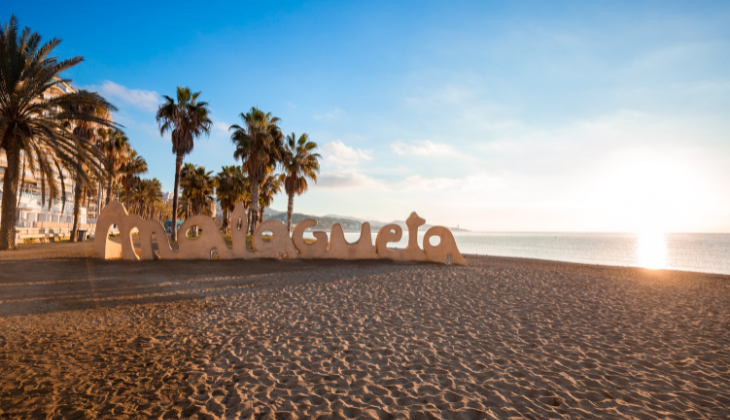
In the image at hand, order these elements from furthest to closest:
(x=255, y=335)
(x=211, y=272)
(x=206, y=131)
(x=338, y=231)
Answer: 1. (x=206, y=131)
2. (x=338, y=231)
3. (x=211, y=272)
4. (x=255, y=335)

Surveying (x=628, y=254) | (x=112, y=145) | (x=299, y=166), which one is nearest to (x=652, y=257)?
(x=628, y=254)

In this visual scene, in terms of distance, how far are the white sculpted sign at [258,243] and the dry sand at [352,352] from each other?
482 centimetres

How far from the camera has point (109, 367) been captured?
15.1ft

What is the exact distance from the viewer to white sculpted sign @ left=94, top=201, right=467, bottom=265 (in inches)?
606

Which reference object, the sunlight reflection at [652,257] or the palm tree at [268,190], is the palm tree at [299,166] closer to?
the palm tree at [268,190]

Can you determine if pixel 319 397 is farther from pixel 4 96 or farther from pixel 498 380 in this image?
pixel 4 96

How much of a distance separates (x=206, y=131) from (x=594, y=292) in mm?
26688

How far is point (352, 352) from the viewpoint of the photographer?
5.37 m

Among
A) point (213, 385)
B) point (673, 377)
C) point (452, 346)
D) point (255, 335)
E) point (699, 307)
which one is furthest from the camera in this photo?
point (699, 307)

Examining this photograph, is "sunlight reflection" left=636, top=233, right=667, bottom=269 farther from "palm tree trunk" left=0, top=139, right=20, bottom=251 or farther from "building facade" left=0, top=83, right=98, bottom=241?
"building facade" left=0, top=83, right=98, bottom=241

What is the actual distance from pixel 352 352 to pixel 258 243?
12924mm

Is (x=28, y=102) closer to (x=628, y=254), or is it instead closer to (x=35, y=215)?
(x=35, y=215)

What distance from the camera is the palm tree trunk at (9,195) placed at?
52.2ft

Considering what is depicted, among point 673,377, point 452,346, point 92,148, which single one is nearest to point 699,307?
point 673,377
